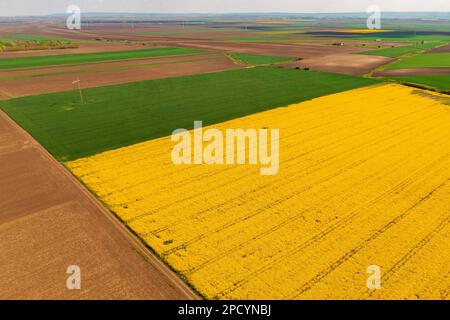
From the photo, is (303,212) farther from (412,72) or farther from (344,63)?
(344,63)

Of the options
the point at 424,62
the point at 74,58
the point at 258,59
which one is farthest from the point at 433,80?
the point at 74,58

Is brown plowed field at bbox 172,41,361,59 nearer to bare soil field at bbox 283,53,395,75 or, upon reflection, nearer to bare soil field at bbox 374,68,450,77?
bare soil field at bbox 283,53,395,75

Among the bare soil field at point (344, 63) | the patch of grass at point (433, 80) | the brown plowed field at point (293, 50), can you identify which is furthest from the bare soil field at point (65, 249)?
the brown plowed field at point (293, 50)

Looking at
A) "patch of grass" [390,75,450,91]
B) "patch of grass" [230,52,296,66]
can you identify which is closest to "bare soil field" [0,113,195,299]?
"patch of grass" [390,75,450,91]

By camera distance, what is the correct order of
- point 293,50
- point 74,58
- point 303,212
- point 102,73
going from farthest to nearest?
point 293,50
point 74,58
point 102,73
point 303,212

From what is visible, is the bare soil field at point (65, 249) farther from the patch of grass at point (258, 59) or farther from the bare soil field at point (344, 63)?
the patch of grass at point (258, 59)

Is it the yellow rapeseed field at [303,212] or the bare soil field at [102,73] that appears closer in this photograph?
the yellow rapeseed field at [303,212]
